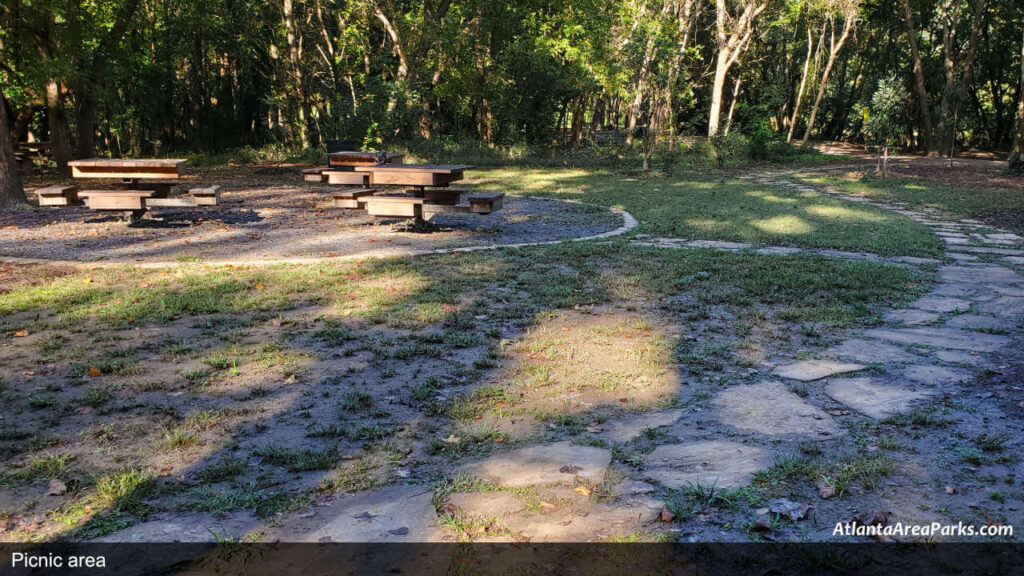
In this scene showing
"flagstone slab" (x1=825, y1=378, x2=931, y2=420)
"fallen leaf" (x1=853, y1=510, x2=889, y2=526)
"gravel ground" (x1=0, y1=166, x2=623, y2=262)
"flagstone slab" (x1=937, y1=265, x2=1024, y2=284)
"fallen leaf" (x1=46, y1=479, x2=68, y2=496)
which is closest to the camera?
"fallen leaf" (x1=853, y1=510, x2=889, y2=526)

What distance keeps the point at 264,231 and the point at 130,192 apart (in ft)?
5.69

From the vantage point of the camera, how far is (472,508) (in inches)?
93.7

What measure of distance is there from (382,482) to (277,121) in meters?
23.3

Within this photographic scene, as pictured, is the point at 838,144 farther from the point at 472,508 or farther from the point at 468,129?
the point at 472,508

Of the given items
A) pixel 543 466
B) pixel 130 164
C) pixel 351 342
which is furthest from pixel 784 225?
pixel 130 164

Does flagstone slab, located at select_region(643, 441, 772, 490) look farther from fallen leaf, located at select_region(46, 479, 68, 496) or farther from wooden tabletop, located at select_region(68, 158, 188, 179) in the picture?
wooden tabletop, located at select_region(68, 158, 188, 179)

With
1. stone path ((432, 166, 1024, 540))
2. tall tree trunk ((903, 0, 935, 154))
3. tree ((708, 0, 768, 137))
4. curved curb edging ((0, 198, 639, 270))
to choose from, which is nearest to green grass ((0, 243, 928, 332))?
curved curb edging ((0, 198, 639, 270))

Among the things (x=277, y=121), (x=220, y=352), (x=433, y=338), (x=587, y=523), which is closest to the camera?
(x=587, y=523)

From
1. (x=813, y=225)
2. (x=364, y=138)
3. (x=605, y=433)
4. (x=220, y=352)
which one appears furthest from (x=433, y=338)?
(x=364, y=138)

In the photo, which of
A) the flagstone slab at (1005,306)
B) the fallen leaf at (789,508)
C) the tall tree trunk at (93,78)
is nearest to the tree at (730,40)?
the tall tree trunk at (93,78)

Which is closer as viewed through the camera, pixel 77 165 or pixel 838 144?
pixel 77 165

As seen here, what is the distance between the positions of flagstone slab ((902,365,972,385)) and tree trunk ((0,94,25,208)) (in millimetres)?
11667

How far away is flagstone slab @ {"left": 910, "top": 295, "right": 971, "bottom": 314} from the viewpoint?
5.07 metres

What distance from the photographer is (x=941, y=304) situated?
5.23 metres
